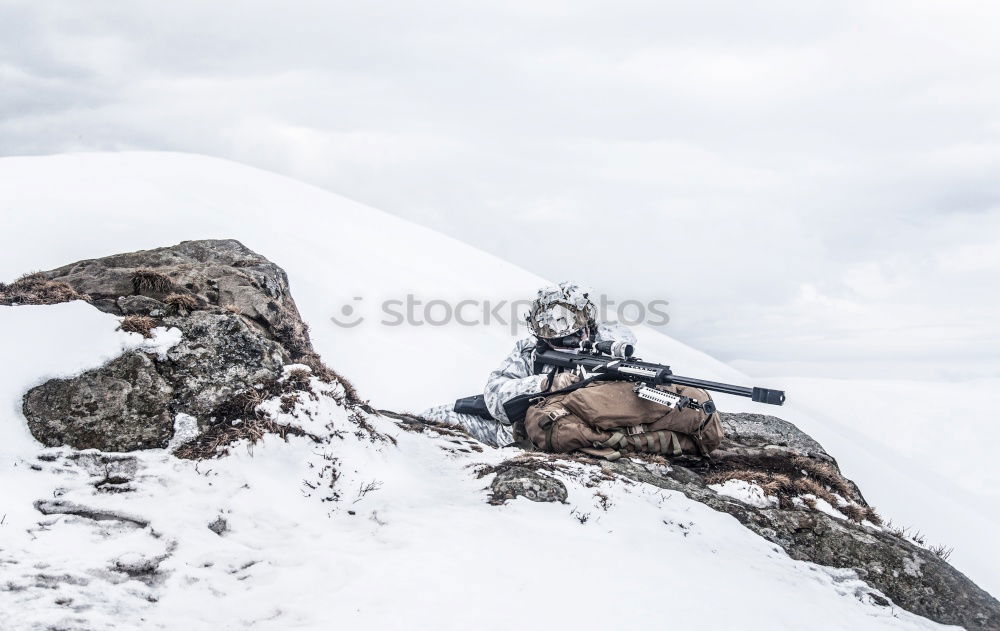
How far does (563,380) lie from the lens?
851 centimetres

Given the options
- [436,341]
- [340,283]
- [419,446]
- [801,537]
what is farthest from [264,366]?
[340,283]

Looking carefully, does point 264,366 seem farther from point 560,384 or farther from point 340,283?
point 340,283

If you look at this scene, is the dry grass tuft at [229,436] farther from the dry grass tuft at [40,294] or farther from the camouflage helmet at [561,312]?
the camouflage helmet at [561,312]

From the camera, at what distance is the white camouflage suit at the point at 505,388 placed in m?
8.70

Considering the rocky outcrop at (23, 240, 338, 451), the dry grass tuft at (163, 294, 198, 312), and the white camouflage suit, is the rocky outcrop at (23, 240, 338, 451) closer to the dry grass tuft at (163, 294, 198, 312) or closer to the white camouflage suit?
the dry grass tuft at (163, 294, 198, 312)

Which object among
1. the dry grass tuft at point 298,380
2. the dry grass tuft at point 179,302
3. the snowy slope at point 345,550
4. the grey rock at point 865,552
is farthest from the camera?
the dry grass tuft at point 179,302

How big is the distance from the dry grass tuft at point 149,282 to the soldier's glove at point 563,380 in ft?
15.9

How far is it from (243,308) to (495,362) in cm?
1319

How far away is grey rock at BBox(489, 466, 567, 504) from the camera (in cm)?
605

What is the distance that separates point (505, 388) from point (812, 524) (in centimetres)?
403

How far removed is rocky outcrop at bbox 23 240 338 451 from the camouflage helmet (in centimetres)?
331

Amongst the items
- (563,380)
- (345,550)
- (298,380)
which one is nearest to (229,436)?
(298,380)

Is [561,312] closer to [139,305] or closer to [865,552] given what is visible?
[865,552]

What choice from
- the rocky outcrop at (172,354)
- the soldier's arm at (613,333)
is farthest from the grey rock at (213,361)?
the soldier's arm at (613,333)
